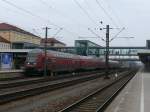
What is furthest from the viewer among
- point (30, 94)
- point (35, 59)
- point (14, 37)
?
point (14, 37)

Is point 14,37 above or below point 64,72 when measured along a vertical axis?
above

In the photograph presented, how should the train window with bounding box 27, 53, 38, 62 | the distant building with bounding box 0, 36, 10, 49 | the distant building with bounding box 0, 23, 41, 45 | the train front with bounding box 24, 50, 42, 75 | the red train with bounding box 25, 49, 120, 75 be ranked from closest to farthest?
the train front with bounding box 24, 50, 42, 75
the red train with bounding box 25, 49, 120, 75
the train window with bounding box 27, 53, 38, 62
the distant building with bounding box 0, 36, 10, 49
the distant building with bounding box 0, 23, 41, 45

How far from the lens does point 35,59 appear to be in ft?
176

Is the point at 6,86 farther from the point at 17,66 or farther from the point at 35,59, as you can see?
the point at 17,66

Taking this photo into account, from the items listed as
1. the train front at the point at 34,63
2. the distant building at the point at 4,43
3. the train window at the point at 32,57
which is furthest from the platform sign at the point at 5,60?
the distant building at the point at 4,43

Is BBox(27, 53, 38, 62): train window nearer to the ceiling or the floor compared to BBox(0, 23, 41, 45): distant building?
nearer to the floor

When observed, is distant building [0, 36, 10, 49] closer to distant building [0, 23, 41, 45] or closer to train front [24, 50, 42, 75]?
distant building [0, 23, 41, 45]

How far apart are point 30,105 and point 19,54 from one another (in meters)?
71.3

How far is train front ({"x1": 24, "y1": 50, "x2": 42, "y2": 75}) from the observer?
174 feet

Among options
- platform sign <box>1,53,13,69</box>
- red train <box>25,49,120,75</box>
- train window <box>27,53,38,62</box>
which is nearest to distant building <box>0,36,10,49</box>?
red train <box>25,49,120,75</box>

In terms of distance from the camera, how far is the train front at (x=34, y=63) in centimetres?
5312

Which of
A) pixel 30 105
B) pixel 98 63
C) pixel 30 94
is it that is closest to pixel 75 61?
pixel 98 63

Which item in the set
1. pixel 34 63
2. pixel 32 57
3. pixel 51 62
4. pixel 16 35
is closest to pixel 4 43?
pixel 16 35

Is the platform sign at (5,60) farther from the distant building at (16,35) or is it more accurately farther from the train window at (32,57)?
the distant building at (16,35)
